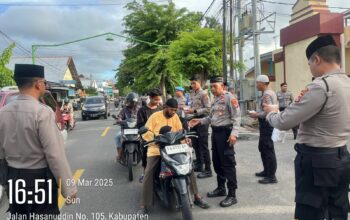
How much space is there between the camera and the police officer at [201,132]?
6977 mm

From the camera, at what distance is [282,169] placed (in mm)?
7156

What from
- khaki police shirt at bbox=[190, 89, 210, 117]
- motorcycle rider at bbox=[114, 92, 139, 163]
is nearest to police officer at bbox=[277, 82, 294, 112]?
khaki police shirt at bbox=[190, 89, 210, 117]

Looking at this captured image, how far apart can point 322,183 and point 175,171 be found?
197 centimetres

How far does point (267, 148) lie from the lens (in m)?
6.40

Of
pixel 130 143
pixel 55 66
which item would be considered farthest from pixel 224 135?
pixel 55 66

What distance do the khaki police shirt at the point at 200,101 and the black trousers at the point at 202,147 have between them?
15.2 inches

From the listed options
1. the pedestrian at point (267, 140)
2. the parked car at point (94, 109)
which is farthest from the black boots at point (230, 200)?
the parked car at point (94, 109)

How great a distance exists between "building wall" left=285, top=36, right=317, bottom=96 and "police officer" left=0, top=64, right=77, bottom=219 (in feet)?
56.2

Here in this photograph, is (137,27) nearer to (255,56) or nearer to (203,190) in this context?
(255,56)

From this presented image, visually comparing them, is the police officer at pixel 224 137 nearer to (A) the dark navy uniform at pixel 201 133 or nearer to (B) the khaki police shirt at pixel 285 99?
(A) the dark navy uniform at pixel 201 133

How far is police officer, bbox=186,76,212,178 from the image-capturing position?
275 inches

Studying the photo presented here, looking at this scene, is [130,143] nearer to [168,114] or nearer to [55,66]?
[168,114]

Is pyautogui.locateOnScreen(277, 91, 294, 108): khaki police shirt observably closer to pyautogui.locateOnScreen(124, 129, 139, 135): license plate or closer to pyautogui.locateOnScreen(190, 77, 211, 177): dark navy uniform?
pyautogui.locateOnScreen(190, 77, 211, 177): dark navy uniform

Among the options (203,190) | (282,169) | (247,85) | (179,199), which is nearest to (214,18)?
(247,85)
